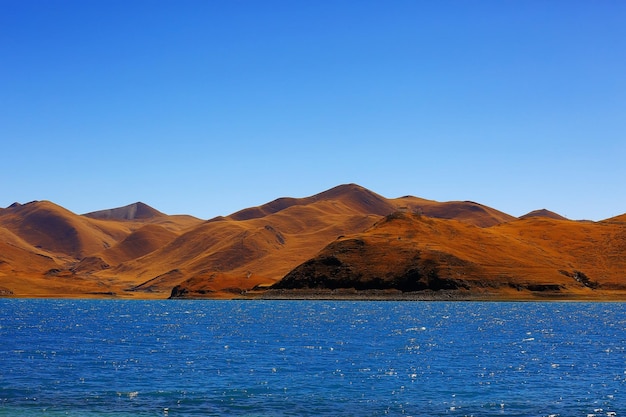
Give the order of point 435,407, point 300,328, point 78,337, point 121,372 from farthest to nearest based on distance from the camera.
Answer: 1. point 300,328
2. point 78,337
3. point 121,372
4. point 435,407

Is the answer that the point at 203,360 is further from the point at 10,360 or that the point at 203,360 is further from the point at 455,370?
the point at 455,370

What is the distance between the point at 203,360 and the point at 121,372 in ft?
31.4

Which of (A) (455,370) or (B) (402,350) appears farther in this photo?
(B) (402,350)

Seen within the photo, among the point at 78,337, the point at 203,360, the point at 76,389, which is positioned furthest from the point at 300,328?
the point at 76,389

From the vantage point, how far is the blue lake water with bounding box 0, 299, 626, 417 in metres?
44.3

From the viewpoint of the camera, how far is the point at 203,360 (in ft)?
216

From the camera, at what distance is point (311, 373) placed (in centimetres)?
5772

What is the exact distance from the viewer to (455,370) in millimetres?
60250

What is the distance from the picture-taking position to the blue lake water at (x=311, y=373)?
145 feet

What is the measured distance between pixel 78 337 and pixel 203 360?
99.8 feet

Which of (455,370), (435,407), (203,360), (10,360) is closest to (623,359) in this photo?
(455,370)

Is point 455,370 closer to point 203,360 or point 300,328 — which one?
point 203,360

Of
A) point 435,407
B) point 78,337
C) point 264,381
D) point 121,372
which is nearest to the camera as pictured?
point 435,407

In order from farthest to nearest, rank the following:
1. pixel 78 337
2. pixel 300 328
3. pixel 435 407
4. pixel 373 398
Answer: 1. pixel 300 328
2. pixel 78 337
3. pixel 373 398
4. pixel 435 407
